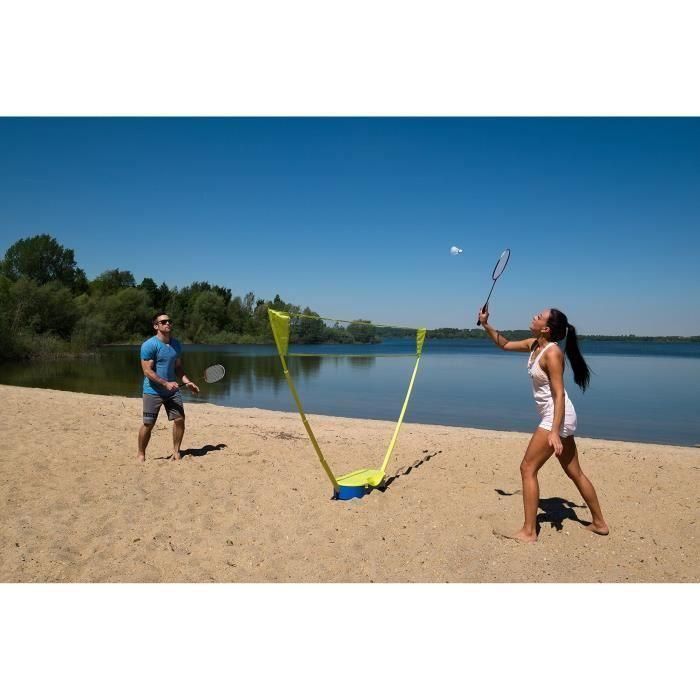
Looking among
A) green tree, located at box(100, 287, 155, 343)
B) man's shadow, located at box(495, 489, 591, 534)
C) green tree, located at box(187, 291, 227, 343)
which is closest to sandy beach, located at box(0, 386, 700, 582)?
man's shadow, located at box(495, 489, 591, 534)

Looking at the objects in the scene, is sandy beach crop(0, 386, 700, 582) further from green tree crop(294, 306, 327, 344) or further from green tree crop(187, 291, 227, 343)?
green tree crop(187, 291, 227, 343)

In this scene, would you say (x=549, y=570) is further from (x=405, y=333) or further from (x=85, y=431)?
(x=85, y=431)

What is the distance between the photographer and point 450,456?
23.5 ft

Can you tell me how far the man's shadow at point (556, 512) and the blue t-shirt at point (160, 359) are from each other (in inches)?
167

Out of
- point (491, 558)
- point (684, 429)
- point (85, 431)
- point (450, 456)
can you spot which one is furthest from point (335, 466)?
point (684, 429)

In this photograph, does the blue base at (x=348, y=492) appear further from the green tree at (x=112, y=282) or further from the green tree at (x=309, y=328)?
the green tree at (x=112, y=282)

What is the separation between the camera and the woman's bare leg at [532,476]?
3.99m

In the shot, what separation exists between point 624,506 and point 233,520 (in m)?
3.97

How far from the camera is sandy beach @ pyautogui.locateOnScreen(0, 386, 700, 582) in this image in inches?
145

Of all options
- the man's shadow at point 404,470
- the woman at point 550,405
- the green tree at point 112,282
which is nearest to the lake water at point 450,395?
the man's shadow at point 404,470

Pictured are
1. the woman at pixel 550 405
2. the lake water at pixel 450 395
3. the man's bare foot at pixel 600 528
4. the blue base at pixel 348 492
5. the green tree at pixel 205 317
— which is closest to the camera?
the woman at pixel 550 405

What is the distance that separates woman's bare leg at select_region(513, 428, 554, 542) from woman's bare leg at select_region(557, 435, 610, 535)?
161mm

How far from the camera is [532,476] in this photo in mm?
4039

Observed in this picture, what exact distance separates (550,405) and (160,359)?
4.59 m
